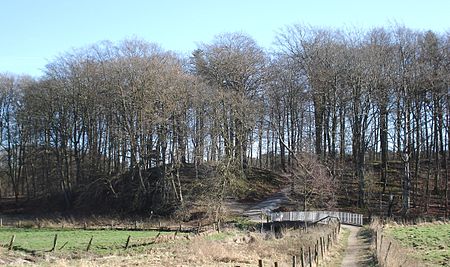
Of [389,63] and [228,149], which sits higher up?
[389,63]

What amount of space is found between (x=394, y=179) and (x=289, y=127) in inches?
562

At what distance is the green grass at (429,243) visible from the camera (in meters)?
23.4

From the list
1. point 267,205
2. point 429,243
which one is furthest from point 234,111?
point 429,243

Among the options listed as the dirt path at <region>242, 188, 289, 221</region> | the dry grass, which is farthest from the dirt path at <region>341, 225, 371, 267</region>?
the dirt path at <region>242, 188, 289, 221</region>

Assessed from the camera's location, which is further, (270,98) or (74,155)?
(74,155)

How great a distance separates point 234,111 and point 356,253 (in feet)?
104

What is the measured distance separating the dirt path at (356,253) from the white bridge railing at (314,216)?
30.8 feet

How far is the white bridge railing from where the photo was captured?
4801cm

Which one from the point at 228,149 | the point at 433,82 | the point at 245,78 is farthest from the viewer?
the point at 245,78

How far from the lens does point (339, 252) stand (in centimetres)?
2819

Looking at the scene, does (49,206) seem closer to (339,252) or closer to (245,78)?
(245,78)

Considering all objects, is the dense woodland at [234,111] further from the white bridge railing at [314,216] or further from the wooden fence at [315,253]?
the wooden fence at [315,253]

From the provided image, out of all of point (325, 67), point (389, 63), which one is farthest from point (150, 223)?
point (389, 63)

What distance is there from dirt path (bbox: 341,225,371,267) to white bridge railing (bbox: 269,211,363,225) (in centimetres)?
939
